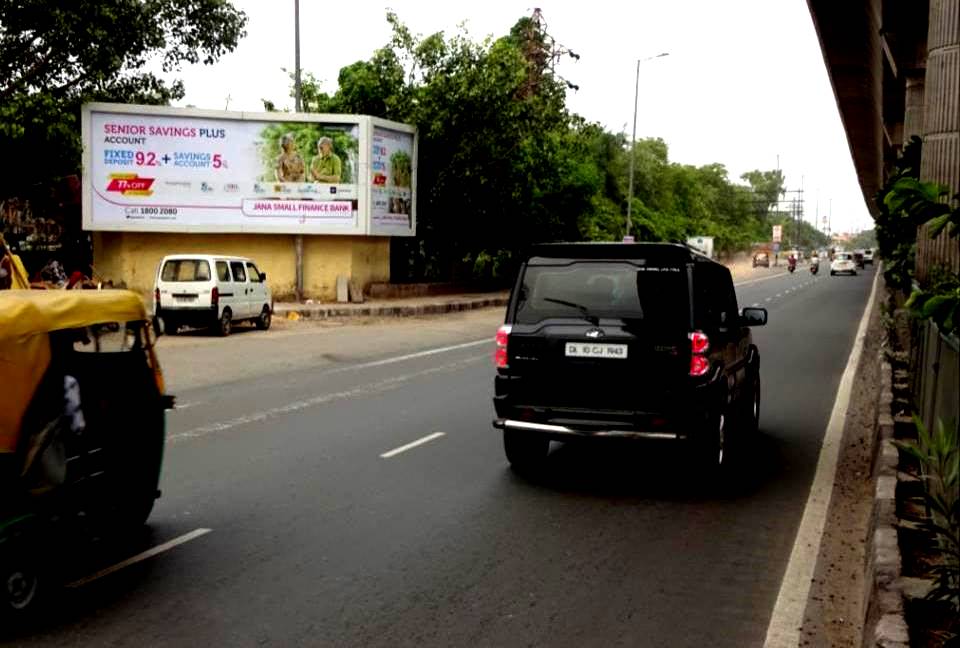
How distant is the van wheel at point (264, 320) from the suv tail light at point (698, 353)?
59.1 feet

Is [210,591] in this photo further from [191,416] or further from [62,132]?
[62,132]

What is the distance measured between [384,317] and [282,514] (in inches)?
843

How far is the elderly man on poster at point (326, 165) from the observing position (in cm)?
2936

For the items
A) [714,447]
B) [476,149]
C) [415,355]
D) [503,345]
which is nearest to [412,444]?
[503,345]

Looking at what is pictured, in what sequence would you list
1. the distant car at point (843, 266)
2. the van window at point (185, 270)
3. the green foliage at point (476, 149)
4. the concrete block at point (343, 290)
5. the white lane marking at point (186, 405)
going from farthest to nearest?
the distant car at point (843, 266) < the green foliage at point (476, 149) < the concrete block at point (343, 290) < the van window at point (185, 270) < the white lane marking at point (186, 405)

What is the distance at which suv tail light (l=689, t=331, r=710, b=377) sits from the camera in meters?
7.19

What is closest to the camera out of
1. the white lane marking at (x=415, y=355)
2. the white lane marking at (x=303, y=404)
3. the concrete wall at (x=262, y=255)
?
the white lane marking at (x=303, y=404)

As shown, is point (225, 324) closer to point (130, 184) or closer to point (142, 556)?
point (130, 184)

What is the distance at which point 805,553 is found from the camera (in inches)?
243

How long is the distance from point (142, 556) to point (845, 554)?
436 centimetres

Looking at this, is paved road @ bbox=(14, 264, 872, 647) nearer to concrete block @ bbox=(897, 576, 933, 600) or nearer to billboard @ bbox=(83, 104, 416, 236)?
concrete block @ bbox=(897, 576, 933, 600)

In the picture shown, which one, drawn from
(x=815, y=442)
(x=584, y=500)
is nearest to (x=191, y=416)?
(x=584, y=500)

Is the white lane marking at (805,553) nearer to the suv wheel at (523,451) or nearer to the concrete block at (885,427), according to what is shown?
the concrete block at (885,427)

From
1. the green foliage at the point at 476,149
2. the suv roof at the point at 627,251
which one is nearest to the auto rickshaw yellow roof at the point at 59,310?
the suv roof at the point at 627,251
